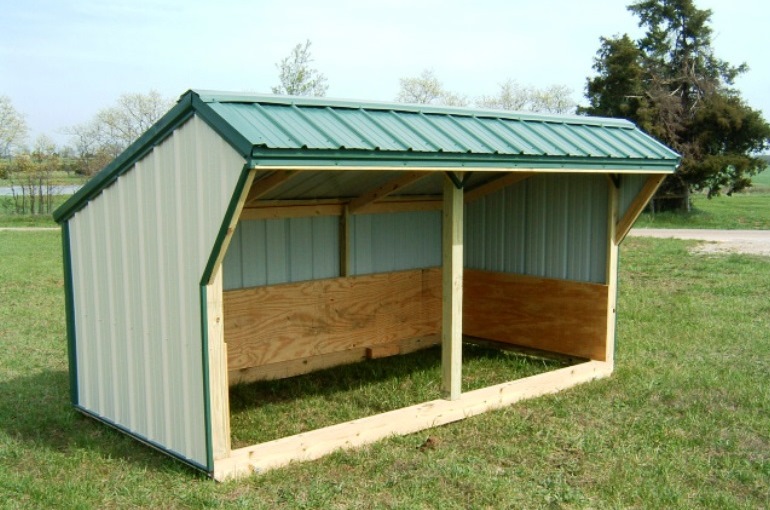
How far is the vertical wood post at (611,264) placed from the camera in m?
7.90

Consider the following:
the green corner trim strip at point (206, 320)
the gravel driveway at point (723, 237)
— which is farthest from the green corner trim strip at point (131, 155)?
the gravel driveway at point (723, 237)

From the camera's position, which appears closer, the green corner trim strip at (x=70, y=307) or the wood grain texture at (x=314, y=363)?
the green corner trim strip at (x=70, y=307)

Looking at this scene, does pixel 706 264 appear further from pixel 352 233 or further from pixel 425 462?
pixel 425 462

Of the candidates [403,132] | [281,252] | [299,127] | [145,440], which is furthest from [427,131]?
[145,440]

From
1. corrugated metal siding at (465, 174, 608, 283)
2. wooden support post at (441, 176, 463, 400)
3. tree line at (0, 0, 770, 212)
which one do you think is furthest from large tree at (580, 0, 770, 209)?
wooden support post at (441, 176, 463, 400)

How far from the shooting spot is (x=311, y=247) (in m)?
7.99

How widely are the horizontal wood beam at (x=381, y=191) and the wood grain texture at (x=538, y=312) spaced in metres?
1.91

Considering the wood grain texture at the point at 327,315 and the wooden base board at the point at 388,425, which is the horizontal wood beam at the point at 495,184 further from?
the wooden base board at the point at 388,425

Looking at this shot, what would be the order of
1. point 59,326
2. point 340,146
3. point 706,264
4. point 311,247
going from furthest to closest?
1. point 706,264
2. point 59,326
3. point 311,247
4. point 340,146

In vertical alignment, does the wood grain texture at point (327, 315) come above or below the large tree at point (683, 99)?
below

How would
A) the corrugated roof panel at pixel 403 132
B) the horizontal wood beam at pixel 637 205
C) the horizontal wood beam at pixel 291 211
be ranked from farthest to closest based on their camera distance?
1. the horizontal wood beam at pixel 637 205
2. the horizontal wood beam at pixel 291 211
3. the corrugated roof panel at pixel 403 132

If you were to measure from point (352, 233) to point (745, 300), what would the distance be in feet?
23.1

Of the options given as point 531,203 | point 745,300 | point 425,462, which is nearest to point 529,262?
point 531,203

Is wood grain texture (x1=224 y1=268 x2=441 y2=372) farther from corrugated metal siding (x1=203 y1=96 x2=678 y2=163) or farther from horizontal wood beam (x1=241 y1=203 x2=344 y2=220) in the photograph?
corrugated metal siding (x1=203 y1=96 x2=678 y2=163)
